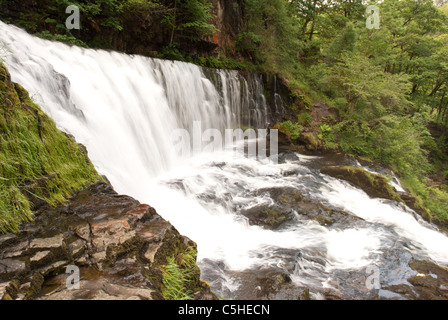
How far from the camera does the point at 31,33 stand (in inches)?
307

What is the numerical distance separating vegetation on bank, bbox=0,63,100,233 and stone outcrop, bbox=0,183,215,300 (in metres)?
0.18

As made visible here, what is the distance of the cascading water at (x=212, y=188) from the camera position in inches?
181

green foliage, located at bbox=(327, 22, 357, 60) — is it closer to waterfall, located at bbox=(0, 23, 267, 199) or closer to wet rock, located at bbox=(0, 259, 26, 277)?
waterfall, located at bbox=(0, 23, 267, 199)

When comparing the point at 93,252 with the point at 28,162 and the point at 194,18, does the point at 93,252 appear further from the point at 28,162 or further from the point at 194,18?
the point at 194,18

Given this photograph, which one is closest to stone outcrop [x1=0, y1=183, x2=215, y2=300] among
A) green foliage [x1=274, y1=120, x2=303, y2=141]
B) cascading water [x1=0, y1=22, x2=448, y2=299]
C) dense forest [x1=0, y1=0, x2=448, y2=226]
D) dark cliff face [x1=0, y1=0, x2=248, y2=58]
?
cascading water [x1=0, y1=22, x2=448, y2=299]

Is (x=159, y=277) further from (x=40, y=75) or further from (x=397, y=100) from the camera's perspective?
(x=397, y=100)

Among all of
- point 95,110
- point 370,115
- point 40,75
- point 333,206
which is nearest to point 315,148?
point 370,115

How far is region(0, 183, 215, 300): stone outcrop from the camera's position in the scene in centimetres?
226

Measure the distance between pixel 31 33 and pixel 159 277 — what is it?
867 centimetres

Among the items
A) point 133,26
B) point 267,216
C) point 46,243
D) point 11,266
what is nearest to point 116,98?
point 133,26

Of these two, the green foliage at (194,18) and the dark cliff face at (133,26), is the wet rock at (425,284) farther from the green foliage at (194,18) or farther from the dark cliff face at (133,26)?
the green foliage at (194,18)

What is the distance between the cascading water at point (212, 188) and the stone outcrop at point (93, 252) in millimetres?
1319

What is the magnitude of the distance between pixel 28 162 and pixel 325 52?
58.4 ft

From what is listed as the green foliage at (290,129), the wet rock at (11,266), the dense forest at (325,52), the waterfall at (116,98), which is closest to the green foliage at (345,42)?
the dense forest at (325,52)
